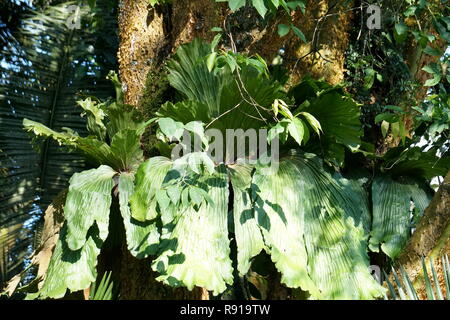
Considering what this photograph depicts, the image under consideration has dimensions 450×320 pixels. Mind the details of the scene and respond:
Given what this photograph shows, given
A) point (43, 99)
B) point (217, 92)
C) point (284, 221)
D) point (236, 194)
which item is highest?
point (43, 99)

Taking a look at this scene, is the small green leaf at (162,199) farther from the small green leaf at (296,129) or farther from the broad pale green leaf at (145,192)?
the small green leaf at (296,129)

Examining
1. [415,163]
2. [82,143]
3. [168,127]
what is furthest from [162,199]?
[415,163]

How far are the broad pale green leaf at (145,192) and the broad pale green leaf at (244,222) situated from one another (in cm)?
34

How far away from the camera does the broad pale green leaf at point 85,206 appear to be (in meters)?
3.01

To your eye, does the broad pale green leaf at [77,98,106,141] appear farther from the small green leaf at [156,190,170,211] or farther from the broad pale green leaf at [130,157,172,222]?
the small green leaf at [156,190,170,211]

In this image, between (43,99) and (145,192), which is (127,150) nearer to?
(145,192)

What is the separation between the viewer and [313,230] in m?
3.12

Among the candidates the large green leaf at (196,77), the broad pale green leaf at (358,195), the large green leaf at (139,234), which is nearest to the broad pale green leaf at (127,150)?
the large green leaf at (139,234)

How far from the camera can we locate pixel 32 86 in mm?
6117

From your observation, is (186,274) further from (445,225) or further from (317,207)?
(445,225)

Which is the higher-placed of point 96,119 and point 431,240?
point 96,119

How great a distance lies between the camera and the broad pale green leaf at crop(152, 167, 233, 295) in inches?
112

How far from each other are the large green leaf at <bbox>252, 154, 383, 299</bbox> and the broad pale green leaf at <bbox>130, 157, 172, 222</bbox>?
45 centimetres

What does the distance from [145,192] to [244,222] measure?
0.46m
